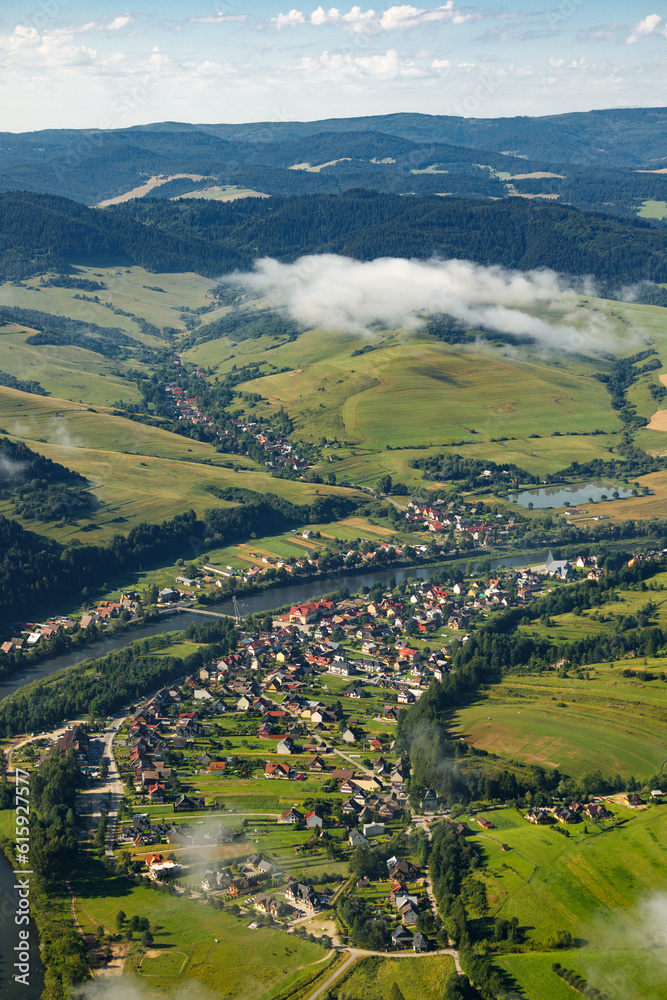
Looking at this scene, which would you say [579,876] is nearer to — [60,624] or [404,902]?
[404,902]

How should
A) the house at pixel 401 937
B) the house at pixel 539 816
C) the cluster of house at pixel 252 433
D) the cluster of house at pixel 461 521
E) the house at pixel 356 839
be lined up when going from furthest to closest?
1. the cluster of house at pixel 252 433
2. the cluster of house at pixel 461 521
3. the house at pixel 539 816
4. the house at pixel 356 839
5. the house at pixel 401 937

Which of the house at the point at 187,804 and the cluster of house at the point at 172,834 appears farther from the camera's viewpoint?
the house at the point at 187,804

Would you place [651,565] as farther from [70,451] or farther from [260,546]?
[70,451]

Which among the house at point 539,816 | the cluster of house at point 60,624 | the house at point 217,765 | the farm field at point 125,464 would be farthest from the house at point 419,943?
the farm field at point 125,464

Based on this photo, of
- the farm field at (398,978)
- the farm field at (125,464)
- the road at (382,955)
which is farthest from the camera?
the farm field at (125,464)

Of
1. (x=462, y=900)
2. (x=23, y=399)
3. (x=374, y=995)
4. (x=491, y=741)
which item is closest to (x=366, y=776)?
(x=491, y=741)

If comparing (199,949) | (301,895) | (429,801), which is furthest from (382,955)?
(429,801)

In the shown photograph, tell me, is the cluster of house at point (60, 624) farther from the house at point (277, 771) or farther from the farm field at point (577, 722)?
the farm field at point (577, 722)
